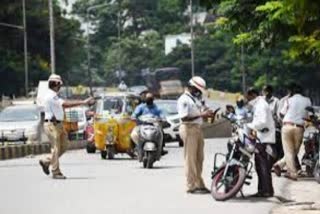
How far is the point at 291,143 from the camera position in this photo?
1716cm

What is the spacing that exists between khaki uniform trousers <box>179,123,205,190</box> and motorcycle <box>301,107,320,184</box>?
2.83 metres

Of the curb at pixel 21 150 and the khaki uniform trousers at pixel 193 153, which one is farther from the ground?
the khaki uniform trousers at pixel 193 153

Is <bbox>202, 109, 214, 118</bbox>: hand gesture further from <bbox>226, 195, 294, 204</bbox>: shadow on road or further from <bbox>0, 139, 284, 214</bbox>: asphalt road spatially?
<bbox>226, 195, 294, 204</bbox>: shadow on road

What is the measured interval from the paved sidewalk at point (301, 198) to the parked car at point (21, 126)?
1512cm

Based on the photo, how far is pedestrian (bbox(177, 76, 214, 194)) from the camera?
47.9ft

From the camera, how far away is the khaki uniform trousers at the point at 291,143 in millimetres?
17109

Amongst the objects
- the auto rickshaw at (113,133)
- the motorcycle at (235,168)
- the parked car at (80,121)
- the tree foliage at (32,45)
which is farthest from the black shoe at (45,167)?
the tree foliage at (32,45)

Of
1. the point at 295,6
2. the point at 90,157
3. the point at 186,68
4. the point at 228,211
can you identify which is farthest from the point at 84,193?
the point at 186,68

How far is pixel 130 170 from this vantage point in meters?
19.8

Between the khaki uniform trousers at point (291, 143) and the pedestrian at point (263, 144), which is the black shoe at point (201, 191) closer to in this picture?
the pedestrian at point (263, 144)

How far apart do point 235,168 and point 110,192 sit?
2.51m

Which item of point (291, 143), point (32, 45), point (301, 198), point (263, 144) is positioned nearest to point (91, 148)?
point (291, 143)

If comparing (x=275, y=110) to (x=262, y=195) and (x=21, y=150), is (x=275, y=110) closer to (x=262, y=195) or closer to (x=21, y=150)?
(x=262, y=195)

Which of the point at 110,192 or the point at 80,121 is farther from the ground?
the point at 80,121
